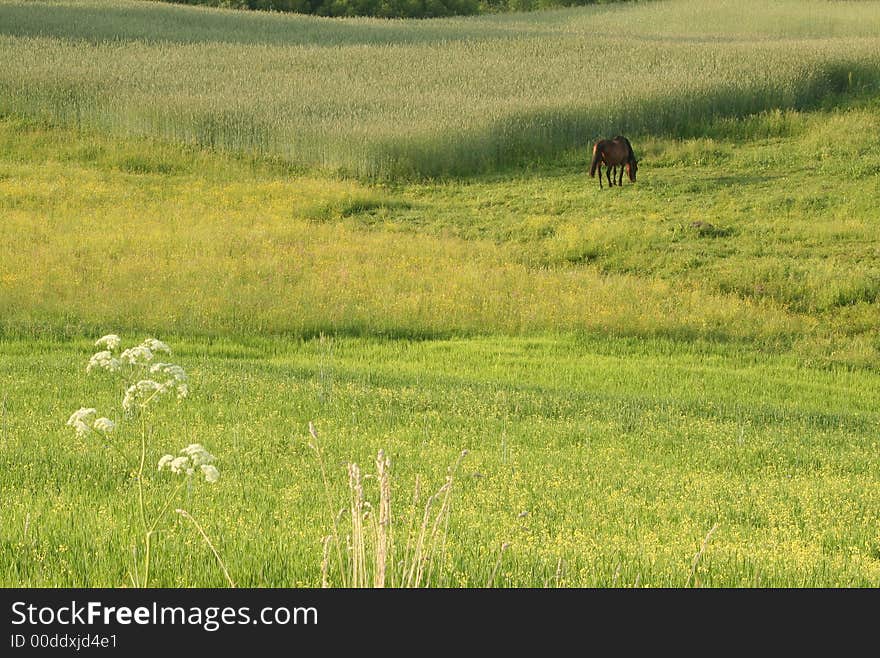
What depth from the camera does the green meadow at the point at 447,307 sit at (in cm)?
783

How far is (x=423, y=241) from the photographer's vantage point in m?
26.0

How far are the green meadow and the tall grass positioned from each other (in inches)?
7.3

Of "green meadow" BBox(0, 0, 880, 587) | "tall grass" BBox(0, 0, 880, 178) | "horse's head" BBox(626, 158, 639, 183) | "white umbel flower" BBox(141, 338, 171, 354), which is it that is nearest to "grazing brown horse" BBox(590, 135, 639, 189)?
"horse's head" BBox(626, 158, 639, 183)

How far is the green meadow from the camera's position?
783cm

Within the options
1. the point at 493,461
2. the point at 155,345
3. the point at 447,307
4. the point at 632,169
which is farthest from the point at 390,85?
the point at 155,345

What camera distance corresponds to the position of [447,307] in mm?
21031

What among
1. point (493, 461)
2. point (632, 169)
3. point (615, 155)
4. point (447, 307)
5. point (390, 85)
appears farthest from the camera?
point (390, 85)

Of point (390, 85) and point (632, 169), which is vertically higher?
point (390, 85)

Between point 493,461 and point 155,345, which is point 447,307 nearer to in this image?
point 493,461

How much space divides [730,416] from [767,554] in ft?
23.4

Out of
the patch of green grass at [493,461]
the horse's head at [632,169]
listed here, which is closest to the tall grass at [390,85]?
the horse's head at [632,169]

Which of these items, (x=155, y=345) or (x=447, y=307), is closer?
(x=155, y=345)

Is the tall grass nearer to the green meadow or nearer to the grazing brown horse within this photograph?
the green meadow

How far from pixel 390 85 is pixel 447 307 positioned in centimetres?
2473
